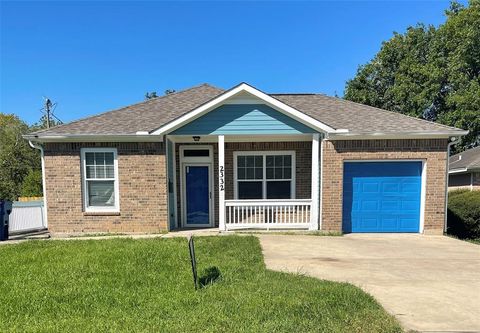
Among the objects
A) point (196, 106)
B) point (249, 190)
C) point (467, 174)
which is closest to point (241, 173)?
point (249, 190)

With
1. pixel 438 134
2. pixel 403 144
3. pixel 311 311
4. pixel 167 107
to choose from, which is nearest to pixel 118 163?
pixel 167 107

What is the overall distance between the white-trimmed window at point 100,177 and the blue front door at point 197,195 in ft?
8.01

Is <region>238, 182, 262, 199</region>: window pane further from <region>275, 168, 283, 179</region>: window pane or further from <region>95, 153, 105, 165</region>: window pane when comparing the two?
<region>95, 153, 105, 165</region>: window pane

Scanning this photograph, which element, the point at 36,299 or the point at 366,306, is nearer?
the point at 366,306

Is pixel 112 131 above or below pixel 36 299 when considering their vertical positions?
above

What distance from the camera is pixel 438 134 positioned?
9570 mm

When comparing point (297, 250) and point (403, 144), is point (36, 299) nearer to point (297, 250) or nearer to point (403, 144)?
point (297, 250)

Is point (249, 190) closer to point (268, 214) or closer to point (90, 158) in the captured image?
point (268, 214)

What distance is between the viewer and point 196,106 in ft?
37.0

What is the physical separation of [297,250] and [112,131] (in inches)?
263

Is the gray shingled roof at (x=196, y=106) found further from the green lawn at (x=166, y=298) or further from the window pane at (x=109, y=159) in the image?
the green lawn at (x=166, y=298)

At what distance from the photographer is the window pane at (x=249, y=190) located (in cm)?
1133

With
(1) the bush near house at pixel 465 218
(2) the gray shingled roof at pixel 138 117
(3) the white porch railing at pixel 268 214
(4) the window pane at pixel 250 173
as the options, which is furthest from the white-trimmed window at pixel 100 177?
(1) the bush near house at pixel 465 218

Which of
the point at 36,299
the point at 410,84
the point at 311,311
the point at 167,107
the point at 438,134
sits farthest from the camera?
the point at 410,84
